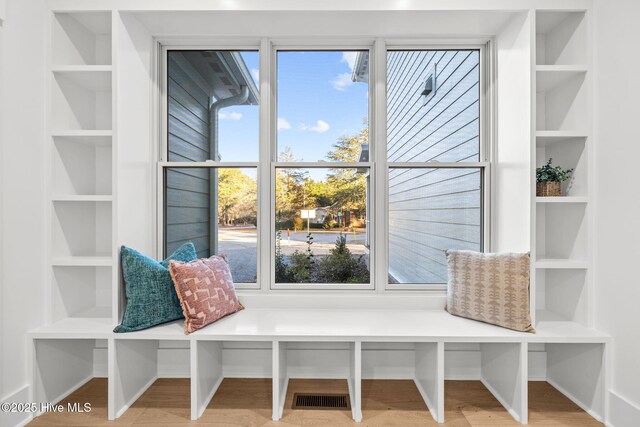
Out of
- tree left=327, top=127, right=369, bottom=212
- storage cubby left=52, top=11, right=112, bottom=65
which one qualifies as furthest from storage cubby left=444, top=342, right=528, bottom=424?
storage cubby left=52, top=11, right=112, bottom=65

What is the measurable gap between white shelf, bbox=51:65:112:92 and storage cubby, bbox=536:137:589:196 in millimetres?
2565

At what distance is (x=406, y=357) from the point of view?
229 cm

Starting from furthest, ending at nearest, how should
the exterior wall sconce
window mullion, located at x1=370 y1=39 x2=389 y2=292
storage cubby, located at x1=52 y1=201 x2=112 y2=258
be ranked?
the exterior wall sconce → window mullion, located at x1=370 y1=39 x2=389 y2=292 → storage cubby, located at x1=52 y1=201 x2=112 y2=258

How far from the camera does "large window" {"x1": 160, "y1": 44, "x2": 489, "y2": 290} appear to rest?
Answer: 2396 millimetres

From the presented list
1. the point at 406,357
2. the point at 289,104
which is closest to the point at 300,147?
the point at 289,104

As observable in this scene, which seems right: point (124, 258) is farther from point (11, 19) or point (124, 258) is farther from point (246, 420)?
point (11, 19)

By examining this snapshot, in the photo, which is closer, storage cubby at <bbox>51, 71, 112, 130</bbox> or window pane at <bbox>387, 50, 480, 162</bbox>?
storage cubby at <bbox>51, 71, 112, 130</bbox>

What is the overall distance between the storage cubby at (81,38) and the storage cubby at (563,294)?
3.06m

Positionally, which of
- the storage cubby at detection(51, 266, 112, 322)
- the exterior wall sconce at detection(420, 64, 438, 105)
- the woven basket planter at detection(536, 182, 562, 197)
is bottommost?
the storage cubby at detection(51, 266, 112, 322)

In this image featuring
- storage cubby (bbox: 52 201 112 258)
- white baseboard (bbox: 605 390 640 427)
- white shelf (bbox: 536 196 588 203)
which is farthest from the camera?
storage cubby (bbox: 52 201 112 258)

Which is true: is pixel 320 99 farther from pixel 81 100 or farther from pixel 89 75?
pixel 81 100

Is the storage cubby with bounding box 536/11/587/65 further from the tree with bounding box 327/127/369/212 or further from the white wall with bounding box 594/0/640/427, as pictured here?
the tree with bounding box 327/127/369/212

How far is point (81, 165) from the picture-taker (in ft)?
7.17

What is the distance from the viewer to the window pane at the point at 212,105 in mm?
2428
